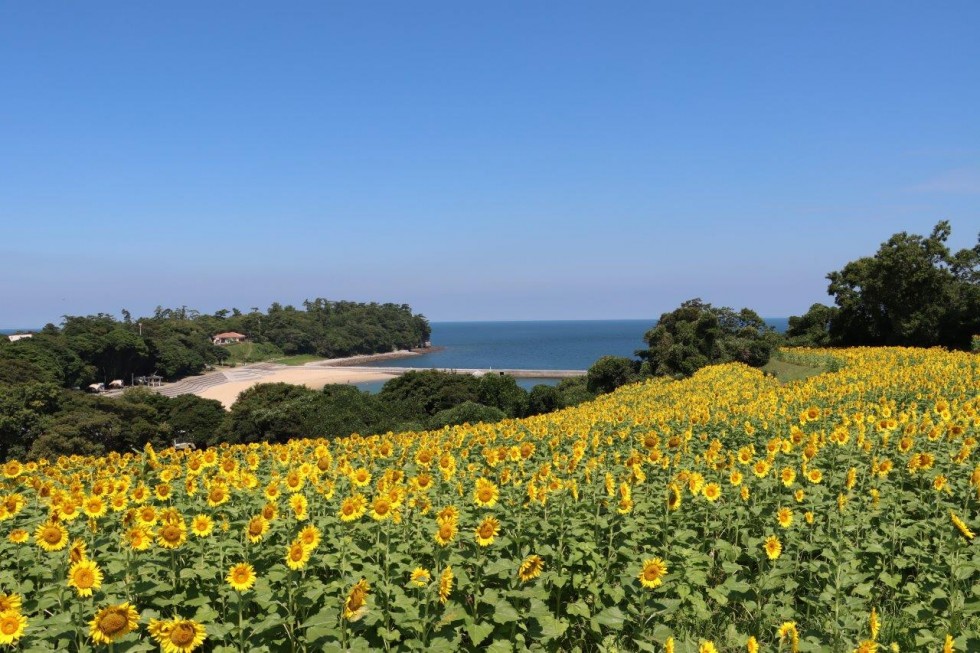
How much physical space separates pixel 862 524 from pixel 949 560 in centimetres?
79

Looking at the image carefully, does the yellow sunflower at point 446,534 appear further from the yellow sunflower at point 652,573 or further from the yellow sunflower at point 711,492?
the yellow sunflower at point 711,492

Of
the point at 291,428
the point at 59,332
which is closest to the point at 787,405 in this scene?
the point at 291,428

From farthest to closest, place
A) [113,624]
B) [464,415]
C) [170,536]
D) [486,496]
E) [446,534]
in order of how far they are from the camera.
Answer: [464,415] → [486,496] → [170,536] → [446,534] → [113,624]

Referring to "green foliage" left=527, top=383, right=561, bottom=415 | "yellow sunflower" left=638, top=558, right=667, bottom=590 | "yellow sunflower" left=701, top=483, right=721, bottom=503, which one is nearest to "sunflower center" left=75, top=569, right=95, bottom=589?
"yellow sunflower" left=638, top=558, right=667, bottom=590

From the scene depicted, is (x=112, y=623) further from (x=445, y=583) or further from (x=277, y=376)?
(x=277, y=376)

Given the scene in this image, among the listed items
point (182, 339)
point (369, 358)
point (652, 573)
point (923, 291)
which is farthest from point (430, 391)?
point (369, 358)

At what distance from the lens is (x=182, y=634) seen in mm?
2611

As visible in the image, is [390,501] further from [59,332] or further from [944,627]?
[59,332]

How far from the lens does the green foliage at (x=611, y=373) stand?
35.4 metres

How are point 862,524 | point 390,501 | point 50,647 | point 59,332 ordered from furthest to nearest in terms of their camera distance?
1. point 59,332
2. point 862,524
3. point 390,501
4. point 50,647

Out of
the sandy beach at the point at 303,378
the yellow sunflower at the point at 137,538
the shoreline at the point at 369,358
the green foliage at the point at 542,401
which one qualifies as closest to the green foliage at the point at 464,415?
the green foliage at the point at 542,401

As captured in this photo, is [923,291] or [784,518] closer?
[784,518]

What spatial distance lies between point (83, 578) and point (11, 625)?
31 cm

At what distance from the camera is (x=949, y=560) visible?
154 inches
